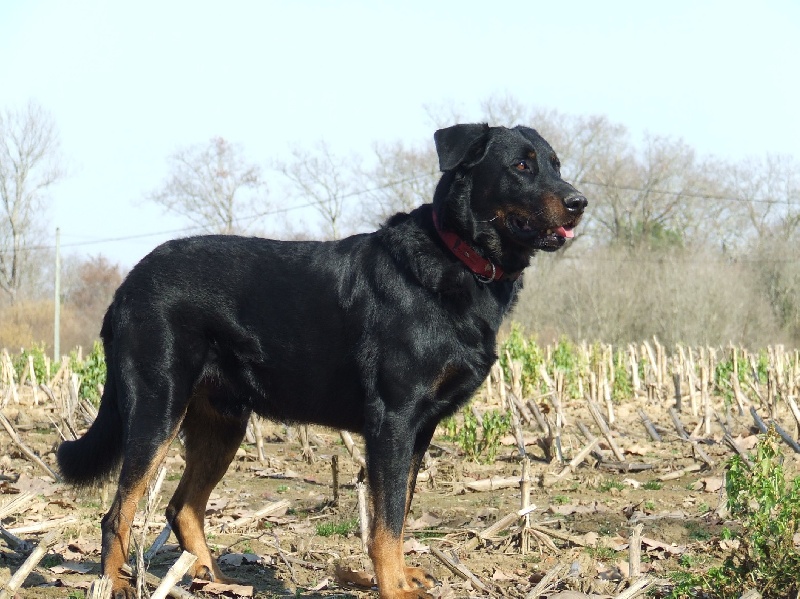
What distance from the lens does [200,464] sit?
514 cm

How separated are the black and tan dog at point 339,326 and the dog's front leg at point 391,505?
0.01 m

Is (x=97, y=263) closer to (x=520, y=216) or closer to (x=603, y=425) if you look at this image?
(x=603, y=425)

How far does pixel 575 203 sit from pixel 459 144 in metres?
0.69

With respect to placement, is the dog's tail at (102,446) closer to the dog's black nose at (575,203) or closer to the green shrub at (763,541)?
the dog's black nose at (575,203)

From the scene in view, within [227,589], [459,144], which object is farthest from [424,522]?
[459,144]

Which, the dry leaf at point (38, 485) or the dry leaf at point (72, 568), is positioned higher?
the dry leaf at point (72, 568)

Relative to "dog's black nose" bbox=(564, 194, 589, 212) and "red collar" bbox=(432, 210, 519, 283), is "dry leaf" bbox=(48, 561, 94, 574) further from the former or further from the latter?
"dog's black nose" bbox=(564, 194, 589, 212)

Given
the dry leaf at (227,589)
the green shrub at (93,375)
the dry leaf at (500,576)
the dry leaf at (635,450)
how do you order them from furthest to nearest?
the green shrub at (93,375) < the dry leaf at (635,450) < the dry leaf at (500,576) < the dry leaf at (227,589)

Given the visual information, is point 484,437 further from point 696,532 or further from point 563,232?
point 563,232

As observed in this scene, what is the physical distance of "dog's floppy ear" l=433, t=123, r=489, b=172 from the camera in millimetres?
4699

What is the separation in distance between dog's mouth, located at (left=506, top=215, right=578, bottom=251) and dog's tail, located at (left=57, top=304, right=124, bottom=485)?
7.46 ft

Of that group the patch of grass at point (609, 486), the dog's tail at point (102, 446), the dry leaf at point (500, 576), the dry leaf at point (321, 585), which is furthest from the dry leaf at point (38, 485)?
the patch of grass at point (609, 486)

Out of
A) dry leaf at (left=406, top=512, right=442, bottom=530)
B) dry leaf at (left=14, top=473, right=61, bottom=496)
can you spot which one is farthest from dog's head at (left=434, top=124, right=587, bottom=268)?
dry leaf at (left=14, top=473, right=61, bottom=496)

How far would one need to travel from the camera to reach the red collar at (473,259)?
4625mm
